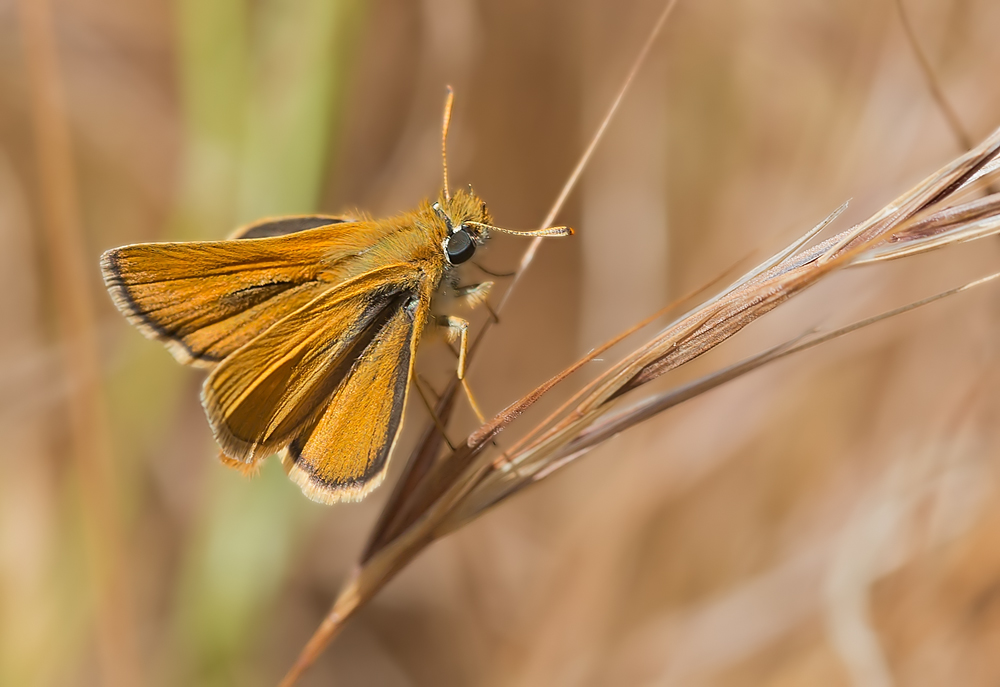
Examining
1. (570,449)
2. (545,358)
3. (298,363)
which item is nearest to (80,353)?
(298,363)

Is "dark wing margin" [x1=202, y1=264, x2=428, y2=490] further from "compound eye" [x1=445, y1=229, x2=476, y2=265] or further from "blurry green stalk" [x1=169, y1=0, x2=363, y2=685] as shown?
"blurry green stalk" [x1=169, y1=0, x2=363, y2=685]

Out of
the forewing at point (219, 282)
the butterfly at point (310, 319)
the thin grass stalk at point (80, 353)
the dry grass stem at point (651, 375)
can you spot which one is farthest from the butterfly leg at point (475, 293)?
the thin grass stalk at point (80, 353)

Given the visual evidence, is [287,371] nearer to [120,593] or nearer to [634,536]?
[120,593]

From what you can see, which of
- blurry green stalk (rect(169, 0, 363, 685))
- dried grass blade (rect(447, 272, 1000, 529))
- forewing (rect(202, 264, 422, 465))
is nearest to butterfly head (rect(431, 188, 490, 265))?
forewing (rect(202, 264, 422, 465))

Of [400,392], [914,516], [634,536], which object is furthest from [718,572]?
[400,392]

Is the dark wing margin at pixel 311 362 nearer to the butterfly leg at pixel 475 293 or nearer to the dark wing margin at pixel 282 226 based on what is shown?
the butterfly leg at pixel 475 293
